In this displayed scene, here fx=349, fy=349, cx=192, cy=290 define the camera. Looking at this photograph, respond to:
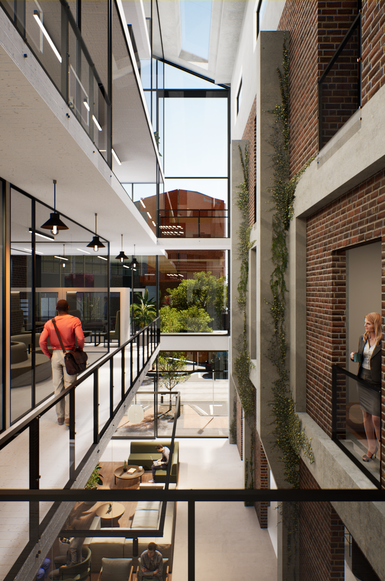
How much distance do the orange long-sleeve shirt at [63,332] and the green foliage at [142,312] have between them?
9.51 metres

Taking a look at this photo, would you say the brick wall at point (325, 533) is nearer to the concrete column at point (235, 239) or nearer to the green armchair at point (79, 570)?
the green armchair at point (79, 570)

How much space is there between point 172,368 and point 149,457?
165 inches

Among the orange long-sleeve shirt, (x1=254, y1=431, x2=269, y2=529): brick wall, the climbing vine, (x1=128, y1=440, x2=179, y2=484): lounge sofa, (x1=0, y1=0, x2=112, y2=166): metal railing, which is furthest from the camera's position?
(x1=128, y1=440, x2=179, y2=484): lounge sofa

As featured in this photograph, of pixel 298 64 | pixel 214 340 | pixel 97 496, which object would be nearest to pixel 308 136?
pixel 298 64

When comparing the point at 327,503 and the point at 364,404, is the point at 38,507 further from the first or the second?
the point at 364,404

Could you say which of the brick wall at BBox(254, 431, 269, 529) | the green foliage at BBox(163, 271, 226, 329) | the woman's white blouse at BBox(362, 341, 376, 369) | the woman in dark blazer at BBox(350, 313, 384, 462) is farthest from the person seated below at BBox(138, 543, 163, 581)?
the green foliage at BBox(163, 271, 226, 329)

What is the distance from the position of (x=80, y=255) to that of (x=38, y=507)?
30.5 ft

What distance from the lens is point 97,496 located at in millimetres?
1623

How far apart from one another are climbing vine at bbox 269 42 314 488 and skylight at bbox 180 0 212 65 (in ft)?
25.4

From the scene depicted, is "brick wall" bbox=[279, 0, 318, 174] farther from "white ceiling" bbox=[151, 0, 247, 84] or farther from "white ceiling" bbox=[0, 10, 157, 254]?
"white ceiling" bbox=[151, 0, 247, 84]

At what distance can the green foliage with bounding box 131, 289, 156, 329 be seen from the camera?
14.7m

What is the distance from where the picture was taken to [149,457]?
1134cm

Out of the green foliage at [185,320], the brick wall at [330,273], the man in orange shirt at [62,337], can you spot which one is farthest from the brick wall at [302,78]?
the green foliage at [185,320]

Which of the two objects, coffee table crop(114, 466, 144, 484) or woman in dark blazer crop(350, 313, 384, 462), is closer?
woman in dark blazer crop(350, 313, 384, 462)
